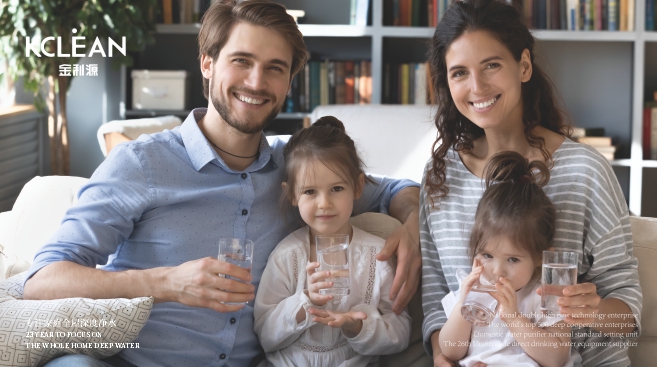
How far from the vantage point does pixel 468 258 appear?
1.73 m

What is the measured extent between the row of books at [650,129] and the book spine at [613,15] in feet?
1.61

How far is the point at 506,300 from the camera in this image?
4.77 ft

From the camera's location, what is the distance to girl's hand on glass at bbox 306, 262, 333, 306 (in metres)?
1.56

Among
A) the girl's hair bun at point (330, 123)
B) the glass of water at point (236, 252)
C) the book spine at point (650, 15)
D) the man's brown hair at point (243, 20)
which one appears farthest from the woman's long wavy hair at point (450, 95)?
the book spine at point (650, 15)

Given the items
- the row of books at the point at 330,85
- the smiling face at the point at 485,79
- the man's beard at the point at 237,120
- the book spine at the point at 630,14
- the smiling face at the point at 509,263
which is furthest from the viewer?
the row of books at the point at 330,85

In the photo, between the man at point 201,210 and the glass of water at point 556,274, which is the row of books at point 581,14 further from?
the glass of water at point 556,274

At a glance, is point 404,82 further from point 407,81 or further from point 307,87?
point 307,87

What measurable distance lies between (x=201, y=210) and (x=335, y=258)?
0.44 meters

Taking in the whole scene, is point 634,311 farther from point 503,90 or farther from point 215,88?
point 215,88

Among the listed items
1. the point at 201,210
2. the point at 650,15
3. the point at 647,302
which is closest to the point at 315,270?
the point at 201,210

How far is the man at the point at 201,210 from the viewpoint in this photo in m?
1.63

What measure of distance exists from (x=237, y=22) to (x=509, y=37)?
697mm

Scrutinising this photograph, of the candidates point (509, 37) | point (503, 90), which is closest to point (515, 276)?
point (503, 90)

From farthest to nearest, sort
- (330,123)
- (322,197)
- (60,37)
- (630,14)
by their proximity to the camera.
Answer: (630,14)
(60,37)
(330,123)
(322,197)
